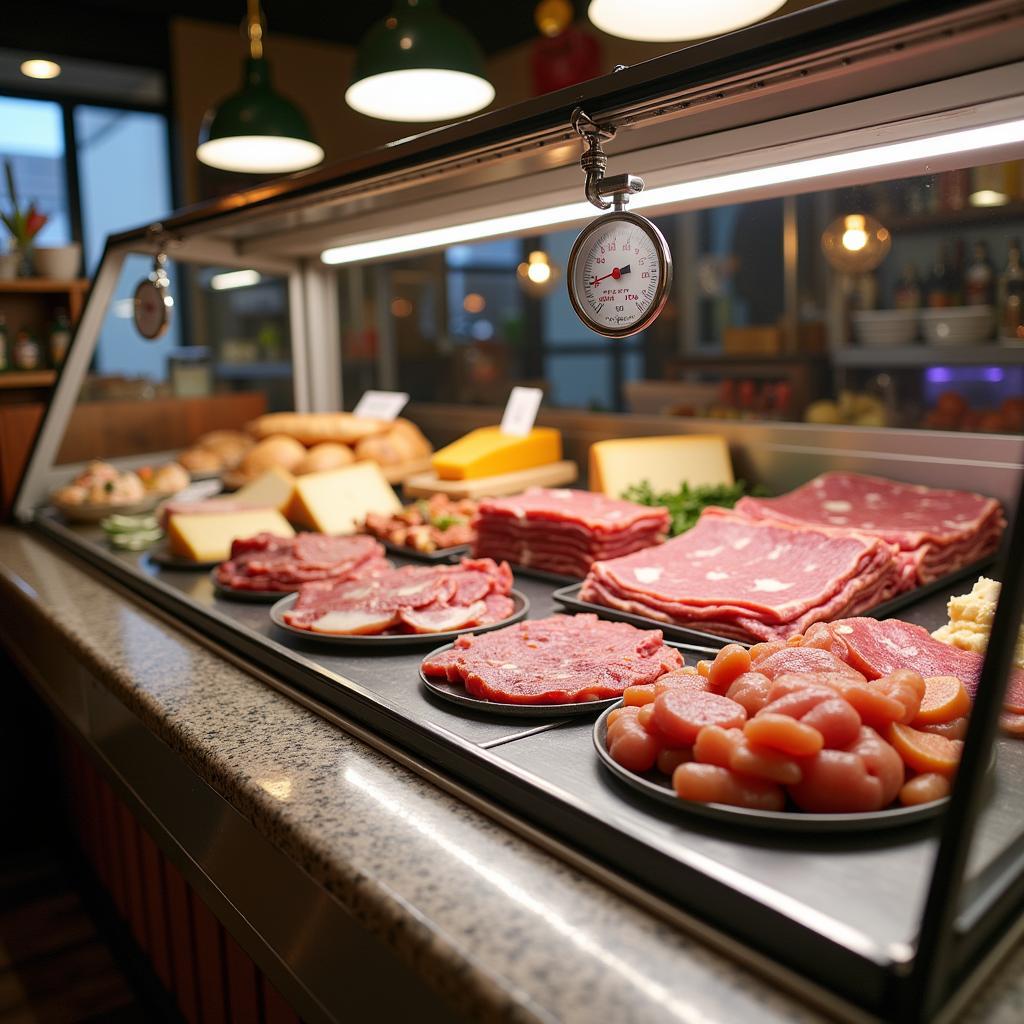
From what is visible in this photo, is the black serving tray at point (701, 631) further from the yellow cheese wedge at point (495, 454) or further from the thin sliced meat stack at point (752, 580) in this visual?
the yellow cheese wedge at point (495, 454)

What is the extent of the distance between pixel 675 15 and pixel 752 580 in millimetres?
1222

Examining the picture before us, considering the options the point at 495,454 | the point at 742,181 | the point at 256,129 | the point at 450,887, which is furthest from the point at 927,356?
the point at 450,887

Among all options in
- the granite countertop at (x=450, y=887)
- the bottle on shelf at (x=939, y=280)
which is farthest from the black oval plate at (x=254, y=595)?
the bottle on shelf at (x=939, y=280)

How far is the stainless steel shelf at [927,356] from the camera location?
4.38m

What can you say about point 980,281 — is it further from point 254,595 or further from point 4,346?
point 4,346

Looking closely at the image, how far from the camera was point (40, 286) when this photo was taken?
13.0 feet

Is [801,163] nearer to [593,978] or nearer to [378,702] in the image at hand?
[378,702]

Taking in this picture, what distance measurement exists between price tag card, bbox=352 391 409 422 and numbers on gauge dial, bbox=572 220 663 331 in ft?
6.26

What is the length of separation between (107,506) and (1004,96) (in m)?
2.33

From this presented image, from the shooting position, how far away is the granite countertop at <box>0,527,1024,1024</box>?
74 cm

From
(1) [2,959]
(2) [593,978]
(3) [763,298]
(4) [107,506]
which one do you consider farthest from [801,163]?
(3) [763,298]

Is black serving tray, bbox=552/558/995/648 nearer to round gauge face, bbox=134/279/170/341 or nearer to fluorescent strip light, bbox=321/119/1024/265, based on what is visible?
fluorescent strip light, bbox=321/119/1024/265

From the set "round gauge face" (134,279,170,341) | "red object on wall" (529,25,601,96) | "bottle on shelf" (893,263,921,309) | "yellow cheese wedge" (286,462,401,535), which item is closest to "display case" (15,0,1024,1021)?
"round gauge face" (134,279,170,341)

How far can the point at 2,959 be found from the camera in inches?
95.7
